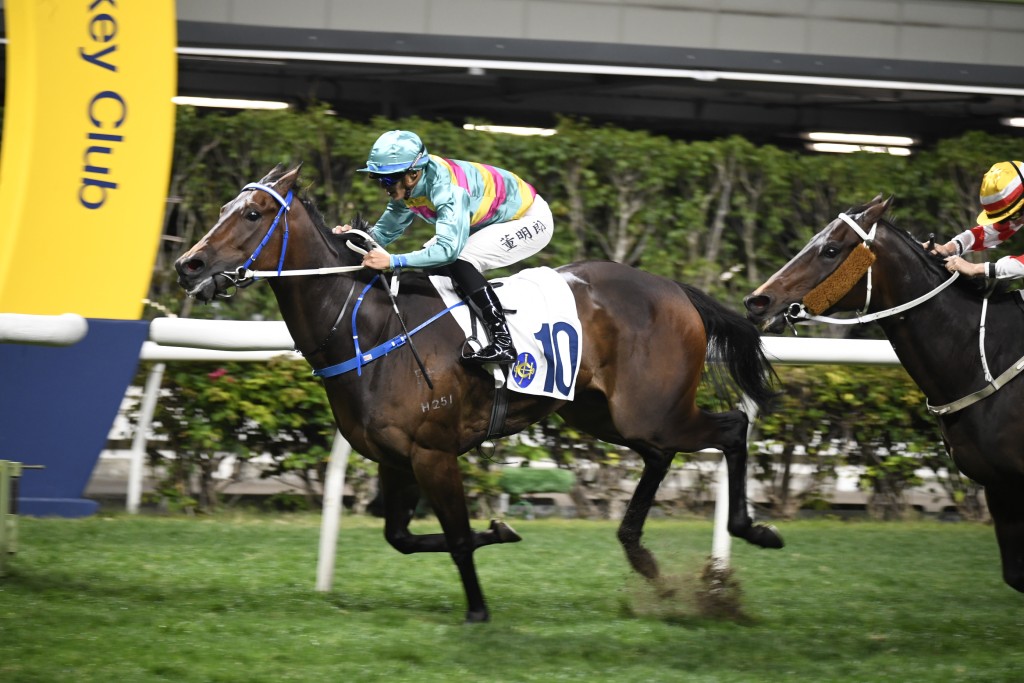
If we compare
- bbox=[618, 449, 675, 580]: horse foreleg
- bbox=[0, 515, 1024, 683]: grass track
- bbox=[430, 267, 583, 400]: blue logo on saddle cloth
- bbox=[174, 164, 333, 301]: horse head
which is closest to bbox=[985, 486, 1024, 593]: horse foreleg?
bbox=[0, 515, 1024, 683]: grass track

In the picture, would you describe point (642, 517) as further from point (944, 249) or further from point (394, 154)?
point (394, 154)

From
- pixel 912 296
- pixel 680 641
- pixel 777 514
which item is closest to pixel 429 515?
pixel 777 514

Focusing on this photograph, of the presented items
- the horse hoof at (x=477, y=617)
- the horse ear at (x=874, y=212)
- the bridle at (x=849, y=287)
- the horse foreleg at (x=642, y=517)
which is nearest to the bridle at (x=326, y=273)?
the horse hoof at (x=477, y=617)

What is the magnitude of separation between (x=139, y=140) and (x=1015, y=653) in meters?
4.39

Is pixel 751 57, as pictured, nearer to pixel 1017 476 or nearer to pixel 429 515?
pixel 429 515

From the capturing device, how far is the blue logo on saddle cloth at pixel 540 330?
4.77 meters

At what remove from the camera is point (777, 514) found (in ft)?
23.8

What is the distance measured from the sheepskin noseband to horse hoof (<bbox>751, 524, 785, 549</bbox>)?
913 millimetres

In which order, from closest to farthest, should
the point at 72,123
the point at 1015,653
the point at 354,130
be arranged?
the point at 1015,653
the point at 72,123
the point at 354,130

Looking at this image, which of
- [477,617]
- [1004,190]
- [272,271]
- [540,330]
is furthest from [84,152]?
[1004,190]

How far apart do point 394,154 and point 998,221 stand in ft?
7.81

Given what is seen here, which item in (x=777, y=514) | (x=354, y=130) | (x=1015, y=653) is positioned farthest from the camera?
(x=354, y=130)

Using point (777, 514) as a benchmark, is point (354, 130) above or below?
above

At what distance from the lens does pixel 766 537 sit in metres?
4.90
